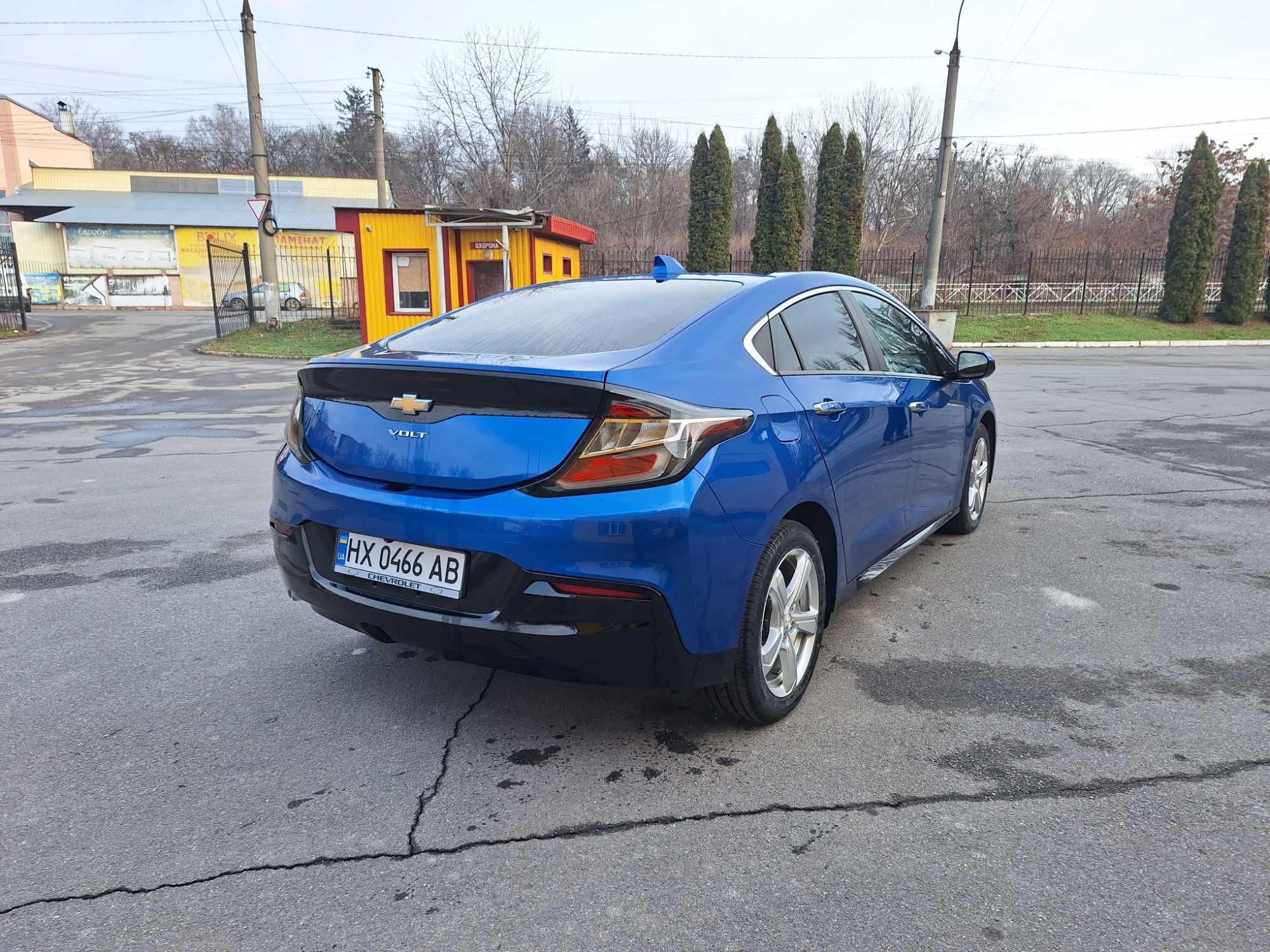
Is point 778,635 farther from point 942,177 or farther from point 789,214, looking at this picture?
point 789,214

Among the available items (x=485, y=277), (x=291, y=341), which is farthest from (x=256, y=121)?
(x=485, y=277)

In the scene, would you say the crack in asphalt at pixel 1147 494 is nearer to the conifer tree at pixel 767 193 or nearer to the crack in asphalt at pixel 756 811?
the crack in asphalt at pixel 756 811

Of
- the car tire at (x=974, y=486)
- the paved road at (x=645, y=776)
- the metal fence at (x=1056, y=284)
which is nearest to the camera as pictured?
the paved road at (x=645, y=776)

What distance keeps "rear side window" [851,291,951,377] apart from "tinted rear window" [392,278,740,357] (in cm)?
94

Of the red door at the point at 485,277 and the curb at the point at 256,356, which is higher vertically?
the red door at the point at 485,277

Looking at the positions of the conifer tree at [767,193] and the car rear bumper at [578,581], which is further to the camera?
the conifer tree at [767,193]

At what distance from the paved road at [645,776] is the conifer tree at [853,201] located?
2677 centimetres

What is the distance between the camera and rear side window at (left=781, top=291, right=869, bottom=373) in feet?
10.9

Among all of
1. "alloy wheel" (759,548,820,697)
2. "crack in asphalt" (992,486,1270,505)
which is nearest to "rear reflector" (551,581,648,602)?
"alloy wheel" (759,548,820,697)

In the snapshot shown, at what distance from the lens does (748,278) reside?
11.6 ft

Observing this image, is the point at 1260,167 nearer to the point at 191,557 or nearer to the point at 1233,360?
the point at 1233,360

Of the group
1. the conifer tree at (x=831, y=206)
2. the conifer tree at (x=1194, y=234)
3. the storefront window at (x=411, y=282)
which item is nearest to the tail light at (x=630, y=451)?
the storefront window at (x=411, y=282)

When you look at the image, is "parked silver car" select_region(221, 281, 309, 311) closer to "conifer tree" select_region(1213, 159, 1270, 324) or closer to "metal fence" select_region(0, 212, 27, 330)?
"metal fence" select_region(0, 212, 27, 330)

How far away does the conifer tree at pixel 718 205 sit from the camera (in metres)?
30.5
